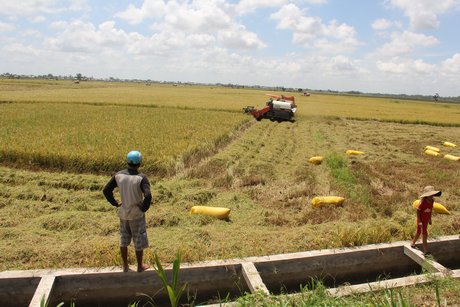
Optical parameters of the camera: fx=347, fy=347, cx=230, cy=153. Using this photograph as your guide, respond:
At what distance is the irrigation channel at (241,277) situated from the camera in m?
4.17

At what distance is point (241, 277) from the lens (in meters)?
4.61

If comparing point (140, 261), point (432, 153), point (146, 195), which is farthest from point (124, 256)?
point (432, 153)

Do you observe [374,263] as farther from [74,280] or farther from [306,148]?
[306,148]

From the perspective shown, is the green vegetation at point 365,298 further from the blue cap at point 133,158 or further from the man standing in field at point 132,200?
the blue cap at point 133,158

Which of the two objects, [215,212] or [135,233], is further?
[215,212]

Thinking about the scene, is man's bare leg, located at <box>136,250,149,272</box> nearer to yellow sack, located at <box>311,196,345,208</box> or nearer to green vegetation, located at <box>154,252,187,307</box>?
green vegetation, located at <box>154,252,187,307</box>

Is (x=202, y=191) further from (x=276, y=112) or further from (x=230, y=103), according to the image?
(x=230, y=103)

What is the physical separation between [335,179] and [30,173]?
8.14 m

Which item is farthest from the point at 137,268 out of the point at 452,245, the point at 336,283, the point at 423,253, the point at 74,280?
the point at 452,245

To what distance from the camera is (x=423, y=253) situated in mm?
5047

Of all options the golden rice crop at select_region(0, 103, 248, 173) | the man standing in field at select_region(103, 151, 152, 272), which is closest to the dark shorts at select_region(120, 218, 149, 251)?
the man standing in field at select_region(103, 151, 152, 272)

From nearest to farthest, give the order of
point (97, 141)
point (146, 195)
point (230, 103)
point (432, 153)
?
point (146, 195)
point (97, 141)
point (432, 153)
point (230, 103)

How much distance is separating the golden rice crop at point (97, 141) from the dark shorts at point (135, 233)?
17.0 feet

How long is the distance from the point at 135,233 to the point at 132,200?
466mm
